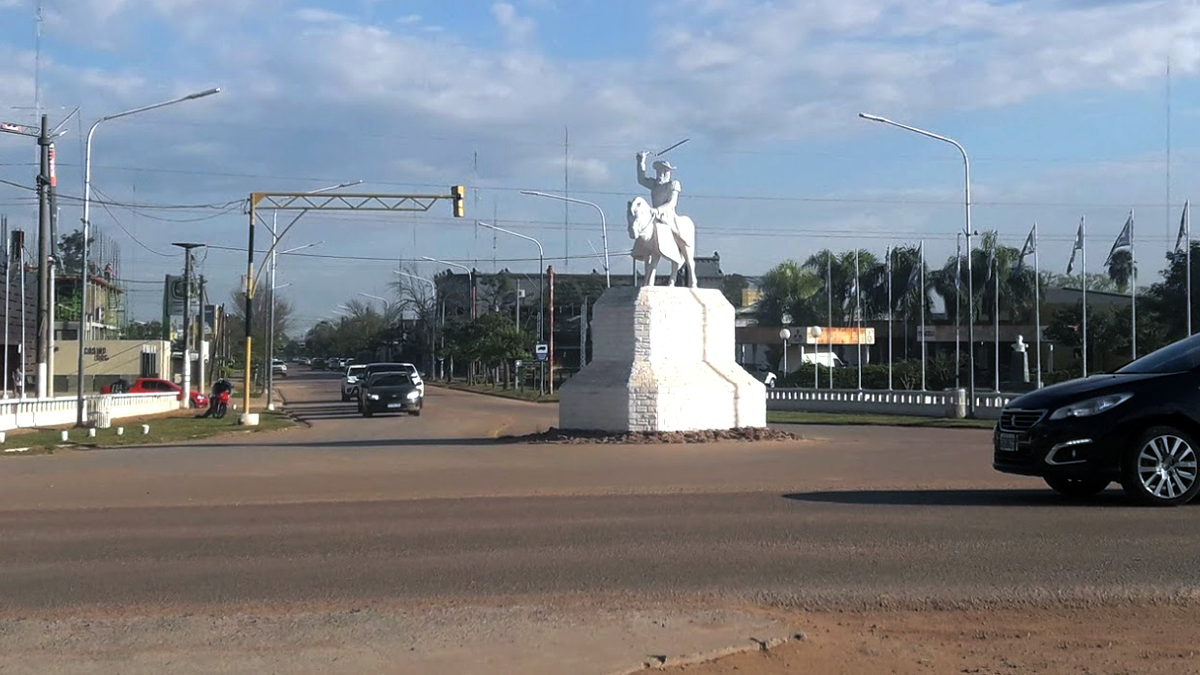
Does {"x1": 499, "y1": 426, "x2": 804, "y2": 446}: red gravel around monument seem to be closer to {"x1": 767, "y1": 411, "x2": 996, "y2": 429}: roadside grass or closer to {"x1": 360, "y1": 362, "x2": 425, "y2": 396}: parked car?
{"x1": 767, "y1": 411, "x2": 996, "y2": 429}: roadside grass

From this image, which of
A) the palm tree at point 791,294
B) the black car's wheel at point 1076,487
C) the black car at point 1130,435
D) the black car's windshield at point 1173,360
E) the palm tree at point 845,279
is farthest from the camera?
the palm tree at point 791,294

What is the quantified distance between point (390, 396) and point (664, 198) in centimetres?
1883

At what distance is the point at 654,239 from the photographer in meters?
28.3

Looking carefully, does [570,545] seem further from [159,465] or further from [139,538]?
[159,465]

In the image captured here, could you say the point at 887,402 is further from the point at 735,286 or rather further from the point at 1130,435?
the point at 735,286

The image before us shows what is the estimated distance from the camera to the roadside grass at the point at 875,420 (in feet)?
116

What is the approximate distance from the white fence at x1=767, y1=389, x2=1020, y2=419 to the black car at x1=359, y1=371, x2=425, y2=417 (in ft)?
46.8

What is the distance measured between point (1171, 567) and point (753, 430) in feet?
59.9

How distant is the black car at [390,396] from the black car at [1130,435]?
1356 inches

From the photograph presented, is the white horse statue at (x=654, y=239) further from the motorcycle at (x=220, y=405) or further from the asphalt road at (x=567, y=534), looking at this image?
the motorcycle at (x=220, y=405)

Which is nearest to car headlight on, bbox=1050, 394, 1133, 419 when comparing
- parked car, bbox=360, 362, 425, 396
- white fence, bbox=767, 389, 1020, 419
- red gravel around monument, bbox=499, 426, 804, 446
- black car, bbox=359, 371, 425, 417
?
red gravel around monument, bbox=499, 426, 804, 446

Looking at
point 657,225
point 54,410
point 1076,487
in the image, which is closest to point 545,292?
point 54,410

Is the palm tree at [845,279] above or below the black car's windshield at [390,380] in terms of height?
above

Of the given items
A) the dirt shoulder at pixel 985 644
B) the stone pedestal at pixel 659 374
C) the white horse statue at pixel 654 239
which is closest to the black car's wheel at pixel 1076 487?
the dirt shoulder at pixel 985 644
